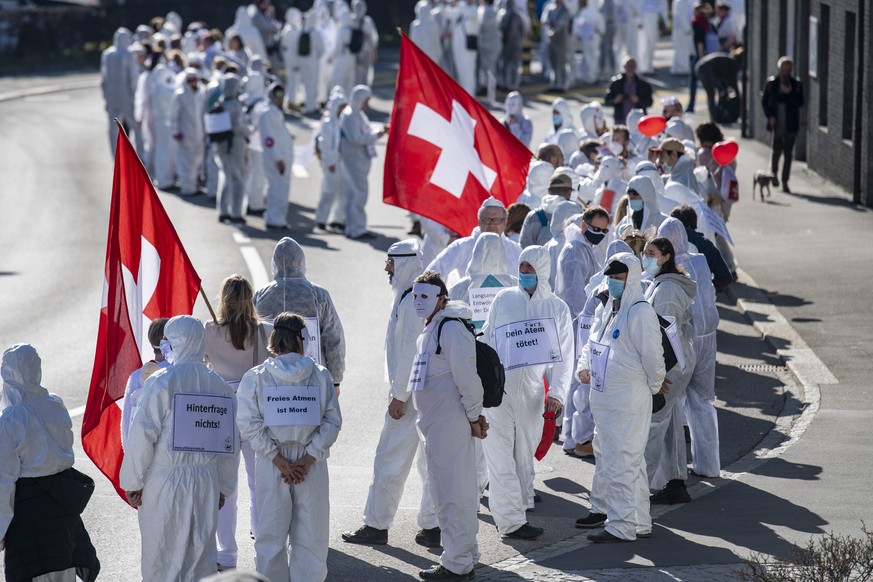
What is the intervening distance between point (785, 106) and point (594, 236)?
42.4 ft

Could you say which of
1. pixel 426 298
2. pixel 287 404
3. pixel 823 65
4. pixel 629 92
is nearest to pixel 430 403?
pixel 426 298

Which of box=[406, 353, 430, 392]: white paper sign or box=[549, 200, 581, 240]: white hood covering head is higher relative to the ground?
box=[549, 200, 581, 240]: white hood covering head

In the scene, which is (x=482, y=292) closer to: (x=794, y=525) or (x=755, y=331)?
(x=794, y=525)

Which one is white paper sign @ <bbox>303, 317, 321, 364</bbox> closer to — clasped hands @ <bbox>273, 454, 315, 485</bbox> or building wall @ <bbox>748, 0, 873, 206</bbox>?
clasped hands @ <bbox>273, 454, 315, 485</bbox>

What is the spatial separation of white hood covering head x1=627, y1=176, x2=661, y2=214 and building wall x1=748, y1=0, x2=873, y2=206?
33.1ft

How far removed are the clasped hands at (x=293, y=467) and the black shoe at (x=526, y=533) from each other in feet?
6.44

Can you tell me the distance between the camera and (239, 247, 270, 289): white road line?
18.8 meters

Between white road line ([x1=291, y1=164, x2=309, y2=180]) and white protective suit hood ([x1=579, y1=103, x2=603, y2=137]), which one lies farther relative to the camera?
white road line ([x1=291, y1=164, x2=309, y2=180])

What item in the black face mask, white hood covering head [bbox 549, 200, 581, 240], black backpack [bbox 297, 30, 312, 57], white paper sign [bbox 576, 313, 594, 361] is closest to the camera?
white paper sign [bbox 576, 313, 594, 361]

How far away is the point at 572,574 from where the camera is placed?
30.3 feet

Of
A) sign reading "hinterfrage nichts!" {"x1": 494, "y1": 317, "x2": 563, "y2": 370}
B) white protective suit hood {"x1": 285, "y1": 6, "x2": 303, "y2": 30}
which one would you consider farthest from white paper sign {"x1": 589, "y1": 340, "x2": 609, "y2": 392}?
white protective suit hood {"x1": 285, "y1": 6, "x2": 303, "y2": 30}

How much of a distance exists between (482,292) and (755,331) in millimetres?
6353

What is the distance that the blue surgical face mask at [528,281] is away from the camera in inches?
405

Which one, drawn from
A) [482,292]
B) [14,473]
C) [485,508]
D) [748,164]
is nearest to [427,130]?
[482,292]
